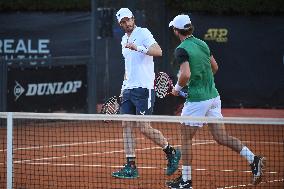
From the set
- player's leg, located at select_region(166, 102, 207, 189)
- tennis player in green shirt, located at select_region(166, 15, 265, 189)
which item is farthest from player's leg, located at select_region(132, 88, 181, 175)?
player's leg, located at select_region(166, 102, 207, 189)

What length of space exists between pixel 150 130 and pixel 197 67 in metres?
1.18

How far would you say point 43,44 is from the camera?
16.8 metres

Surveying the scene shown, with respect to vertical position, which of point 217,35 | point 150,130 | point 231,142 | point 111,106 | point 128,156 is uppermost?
point 217,35

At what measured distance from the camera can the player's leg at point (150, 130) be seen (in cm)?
846

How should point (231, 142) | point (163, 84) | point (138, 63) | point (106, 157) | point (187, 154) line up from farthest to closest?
1. point (106, 157)
2. point (163, 84)
3. point (138, 63)
4. point (231, 142)
5. point (187, 154)

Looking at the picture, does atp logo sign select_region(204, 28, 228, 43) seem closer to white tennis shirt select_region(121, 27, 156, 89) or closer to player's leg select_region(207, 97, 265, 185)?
white tennis shirt select_region(121, 27, 156, 89)

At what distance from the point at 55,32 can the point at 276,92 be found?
483cm

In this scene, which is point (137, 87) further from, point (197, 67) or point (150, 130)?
point (197, 67)

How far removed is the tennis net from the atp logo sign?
342cm

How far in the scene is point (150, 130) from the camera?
28.1 ft

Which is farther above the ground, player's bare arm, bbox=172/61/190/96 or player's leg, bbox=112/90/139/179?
player's bare arm, bbox=172/61/190/96

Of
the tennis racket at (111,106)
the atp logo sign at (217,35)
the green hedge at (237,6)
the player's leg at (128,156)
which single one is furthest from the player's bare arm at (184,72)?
the green hedge at (237,6)

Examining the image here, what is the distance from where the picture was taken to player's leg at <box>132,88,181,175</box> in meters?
8.46

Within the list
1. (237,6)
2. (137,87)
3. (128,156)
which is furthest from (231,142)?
(237,6)
